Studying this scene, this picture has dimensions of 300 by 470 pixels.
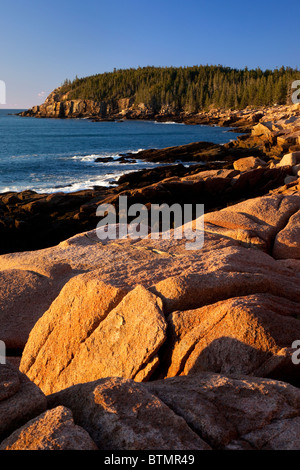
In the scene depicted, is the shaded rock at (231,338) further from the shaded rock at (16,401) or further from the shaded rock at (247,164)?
the shaded rock at (247,164)

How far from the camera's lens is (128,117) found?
161 m

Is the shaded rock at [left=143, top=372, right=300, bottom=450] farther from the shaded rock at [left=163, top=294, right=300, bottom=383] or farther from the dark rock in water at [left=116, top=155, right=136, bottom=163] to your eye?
the dark rock in water at [left=116, top=155, right=136, bottom=163]

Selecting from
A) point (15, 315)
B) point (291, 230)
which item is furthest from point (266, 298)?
point (15, 315)

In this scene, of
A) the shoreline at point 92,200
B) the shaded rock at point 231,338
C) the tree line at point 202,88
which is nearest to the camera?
the shaded rock at point 231,338

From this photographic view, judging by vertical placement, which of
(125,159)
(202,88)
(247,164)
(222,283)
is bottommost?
(222,283)

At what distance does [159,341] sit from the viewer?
4629 millimetres

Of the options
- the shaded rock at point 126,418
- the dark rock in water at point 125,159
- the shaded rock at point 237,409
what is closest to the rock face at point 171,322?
the shaded rock at point 237,409

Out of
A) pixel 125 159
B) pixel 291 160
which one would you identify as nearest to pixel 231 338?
pixel 291 160

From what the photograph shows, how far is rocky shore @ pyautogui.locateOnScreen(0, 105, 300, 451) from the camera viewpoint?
2.93m

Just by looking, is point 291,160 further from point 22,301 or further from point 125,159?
point 125,159

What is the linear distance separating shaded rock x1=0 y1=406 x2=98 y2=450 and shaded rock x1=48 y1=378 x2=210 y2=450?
17 cm

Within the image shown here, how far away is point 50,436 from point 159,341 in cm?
212

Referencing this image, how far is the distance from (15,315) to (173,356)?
13.6 ft

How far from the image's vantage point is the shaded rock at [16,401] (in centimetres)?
295
